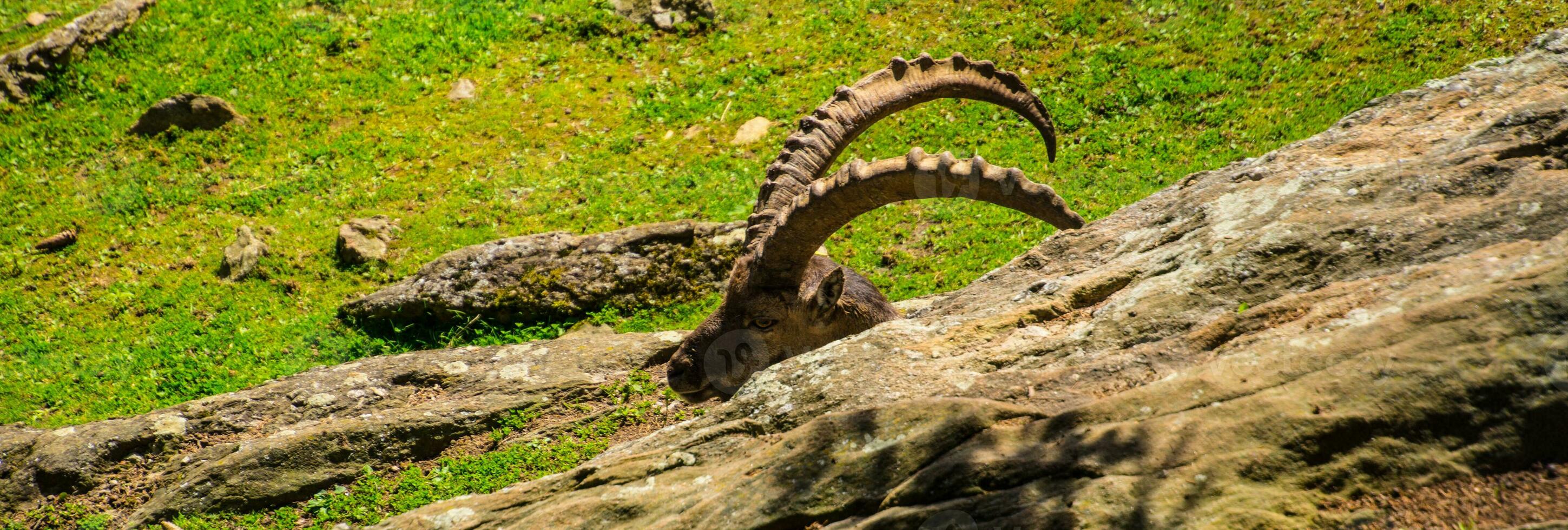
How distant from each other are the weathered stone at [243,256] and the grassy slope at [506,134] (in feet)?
0.51

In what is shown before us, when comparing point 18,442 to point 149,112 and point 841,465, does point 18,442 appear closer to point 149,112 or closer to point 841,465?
point 841,465

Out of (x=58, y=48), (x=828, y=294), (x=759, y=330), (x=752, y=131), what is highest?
(x=58, y=48)

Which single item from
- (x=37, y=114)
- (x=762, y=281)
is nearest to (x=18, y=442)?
(x=762, y=281)

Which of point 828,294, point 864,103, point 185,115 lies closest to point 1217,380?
point 828,294

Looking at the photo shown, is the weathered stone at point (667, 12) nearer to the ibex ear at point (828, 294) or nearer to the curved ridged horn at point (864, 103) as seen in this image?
the curved ridged horn at point (864, 103)

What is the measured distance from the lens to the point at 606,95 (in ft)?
50.4

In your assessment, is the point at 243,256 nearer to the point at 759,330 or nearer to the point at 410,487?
the point at 410,487

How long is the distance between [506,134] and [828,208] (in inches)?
367

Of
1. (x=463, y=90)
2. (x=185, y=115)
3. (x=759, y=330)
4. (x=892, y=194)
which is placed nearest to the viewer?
(x=892, y=194)

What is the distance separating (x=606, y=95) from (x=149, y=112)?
21.3ft

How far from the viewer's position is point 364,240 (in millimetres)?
12062

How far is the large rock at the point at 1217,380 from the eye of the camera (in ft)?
10.7

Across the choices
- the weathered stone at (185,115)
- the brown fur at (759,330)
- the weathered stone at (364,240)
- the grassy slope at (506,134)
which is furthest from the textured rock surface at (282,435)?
the weathered stone at (185,115)

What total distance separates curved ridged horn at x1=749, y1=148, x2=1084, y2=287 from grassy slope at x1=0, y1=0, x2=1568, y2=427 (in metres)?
3.69
